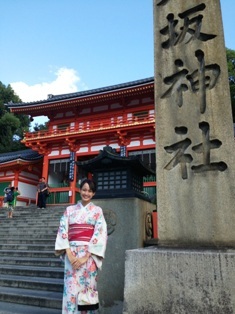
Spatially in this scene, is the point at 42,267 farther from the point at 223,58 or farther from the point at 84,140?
the point at 84,140

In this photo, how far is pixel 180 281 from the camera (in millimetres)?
1894

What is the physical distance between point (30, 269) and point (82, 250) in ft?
9.93

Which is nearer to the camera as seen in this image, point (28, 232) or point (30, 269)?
point (30, 269)

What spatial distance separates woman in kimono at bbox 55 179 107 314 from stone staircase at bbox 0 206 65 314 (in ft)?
4.47

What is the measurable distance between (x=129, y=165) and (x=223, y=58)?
167 cm

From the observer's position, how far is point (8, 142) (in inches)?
995

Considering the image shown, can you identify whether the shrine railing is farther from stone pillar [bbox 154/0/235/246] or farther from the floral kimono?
the floral kimono

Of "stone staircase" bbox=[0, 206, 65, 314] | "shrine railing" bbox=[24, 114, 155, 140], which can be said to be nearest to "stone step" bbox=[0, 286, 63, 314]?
"stone staircase" bbox=[0, 206, 65, 314]

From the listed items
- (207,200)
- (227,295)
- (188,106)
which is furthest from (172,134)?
(227,295)

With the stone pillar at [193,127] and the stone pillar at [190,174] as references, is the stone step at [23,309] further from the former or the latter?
the stone pillar at [193,127]

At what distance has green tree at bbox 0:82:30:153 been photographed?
2449 centimetres

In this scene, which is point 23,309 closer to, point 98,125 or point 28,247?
point 28,247

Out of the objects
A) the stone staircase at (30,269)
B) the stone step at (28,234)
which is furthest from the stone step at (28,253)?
the stone step at (28,234)

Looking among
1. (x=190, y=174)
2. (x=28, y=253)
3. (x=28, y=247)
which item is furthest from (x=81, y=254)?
(x=28, y=247)
